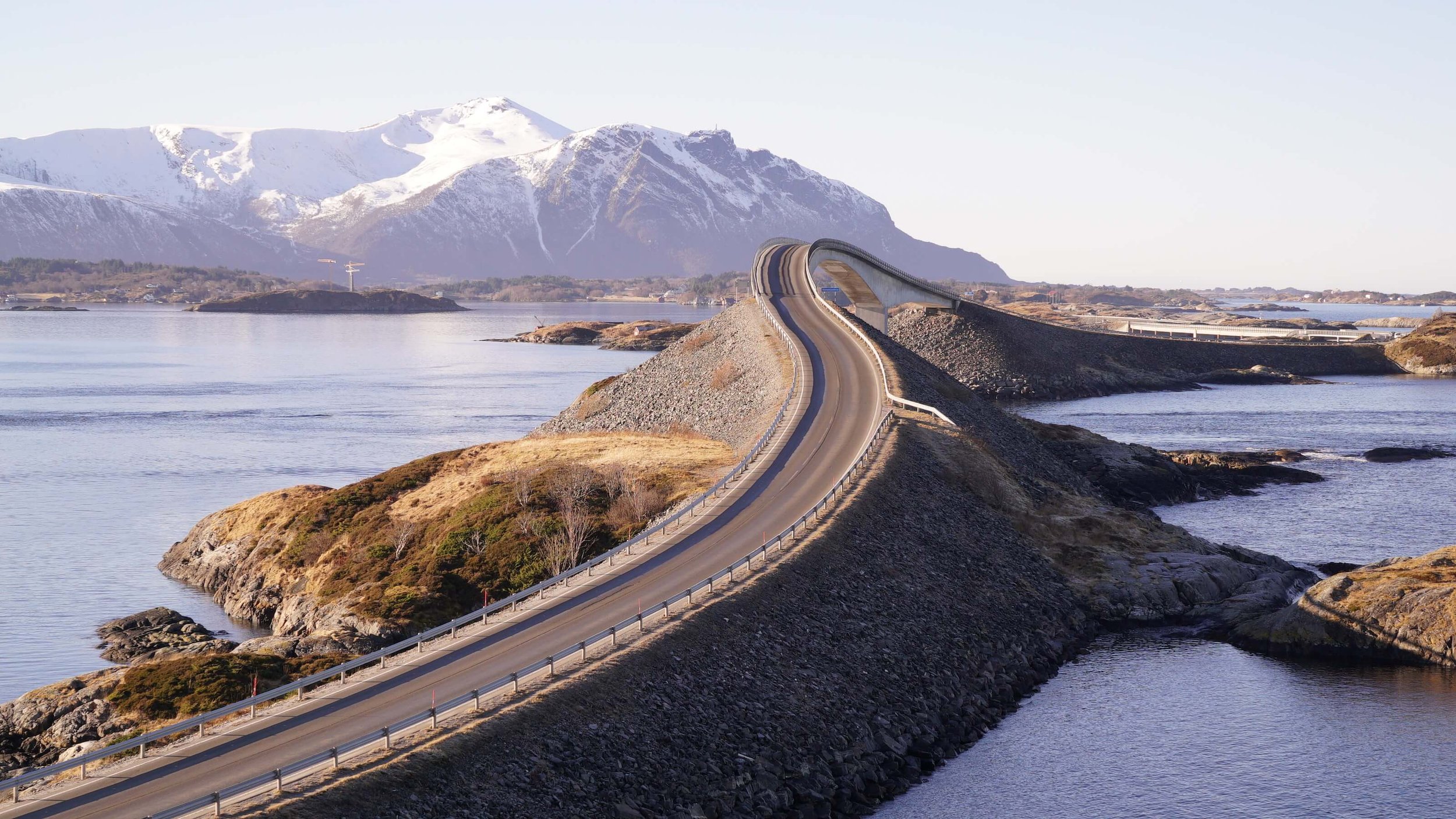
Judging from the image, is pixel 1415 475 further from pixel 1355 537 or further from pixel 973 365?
pixel 973 365

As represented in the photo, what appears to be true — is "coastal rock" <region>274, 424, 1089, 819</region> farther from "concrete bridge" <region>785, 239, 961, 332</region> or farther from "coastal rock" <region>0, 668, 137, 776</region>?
"concrete bridge" <region>785, 239, 961, 332</region>

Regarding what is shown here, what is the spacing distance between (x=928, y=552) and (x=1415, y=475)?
57.1 meters

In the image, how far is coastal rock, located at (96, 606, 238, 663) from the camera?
172 ft

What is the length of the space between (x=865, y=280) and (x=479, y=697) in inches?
5095

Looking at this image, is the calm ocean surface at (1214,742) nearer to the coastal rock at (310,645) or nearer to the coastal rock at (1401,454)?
the coastal rock at (310,645)

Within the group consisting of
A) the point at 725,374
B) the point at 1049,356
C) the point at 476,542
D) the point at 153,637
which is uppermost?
the point at 1049,356

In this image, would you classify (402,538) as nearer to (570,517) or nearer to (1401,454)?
(570,517)

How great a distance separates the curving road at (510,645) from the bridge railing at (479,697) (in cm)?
64

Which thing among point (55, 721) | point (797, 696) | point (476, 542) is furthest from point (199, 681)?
point (476, 542)

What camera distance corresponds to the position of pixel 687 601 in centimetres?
4534

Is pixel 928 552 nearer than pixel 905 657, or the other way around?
pixel 905 657

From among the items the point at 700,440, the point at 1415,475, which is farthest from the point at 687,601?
the point at 1415,475

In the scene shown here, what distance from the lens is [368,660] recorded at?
36.9 m

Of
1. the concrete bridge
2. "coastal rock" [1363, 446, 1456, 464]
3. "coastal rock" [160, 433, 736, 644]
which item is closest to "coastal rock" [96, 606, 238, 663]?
"coastal rock" [160, 433, 736, 644]
